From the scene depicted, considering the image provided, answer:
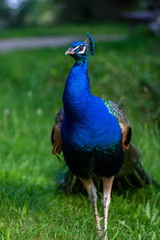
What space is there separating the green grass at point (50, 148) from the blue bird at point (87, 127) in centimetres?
51

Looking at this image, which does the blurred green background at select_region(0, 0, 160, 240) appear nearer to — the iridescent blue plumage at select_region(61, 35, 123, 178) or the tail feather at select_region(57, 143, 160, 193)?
the tail feather at select_region(57, 143, 160, 193)

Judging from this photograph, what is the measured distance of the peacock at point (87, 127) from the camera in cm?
236

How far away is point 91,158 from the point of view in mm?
2510

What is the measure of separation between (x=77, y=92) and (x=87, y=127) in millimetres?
246

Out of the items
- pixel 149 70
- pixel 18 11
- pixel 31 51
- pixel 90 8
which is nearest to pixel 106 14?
pixel 90 8

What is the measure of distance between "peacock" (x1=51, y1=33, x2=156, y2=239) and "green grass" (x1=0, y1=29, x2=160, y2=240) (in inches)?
19.8

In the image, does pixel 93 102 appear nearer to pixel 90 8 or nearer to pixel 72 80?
pixel 72 80

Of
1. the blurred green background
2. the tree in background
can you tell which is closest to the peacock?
the blurred green background

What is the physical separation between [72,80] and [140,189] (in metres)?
1.77

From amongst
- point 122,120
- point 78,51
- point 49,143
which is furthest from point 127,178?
point 49,143

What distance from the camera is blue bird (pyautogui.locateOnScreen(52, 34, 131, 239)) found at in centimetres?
236

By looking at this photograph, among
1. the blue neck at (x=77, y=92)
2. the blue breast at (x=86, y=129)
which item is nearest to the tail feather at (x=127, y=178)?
the blue breast at (x=86, y=129)

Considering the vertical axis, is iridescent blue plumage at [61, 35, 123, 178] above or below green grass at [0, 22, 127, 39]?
above

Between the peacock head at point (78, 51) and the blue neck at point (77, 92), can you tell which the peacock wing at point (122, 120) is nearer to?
the blue neck at point (77, 92)
